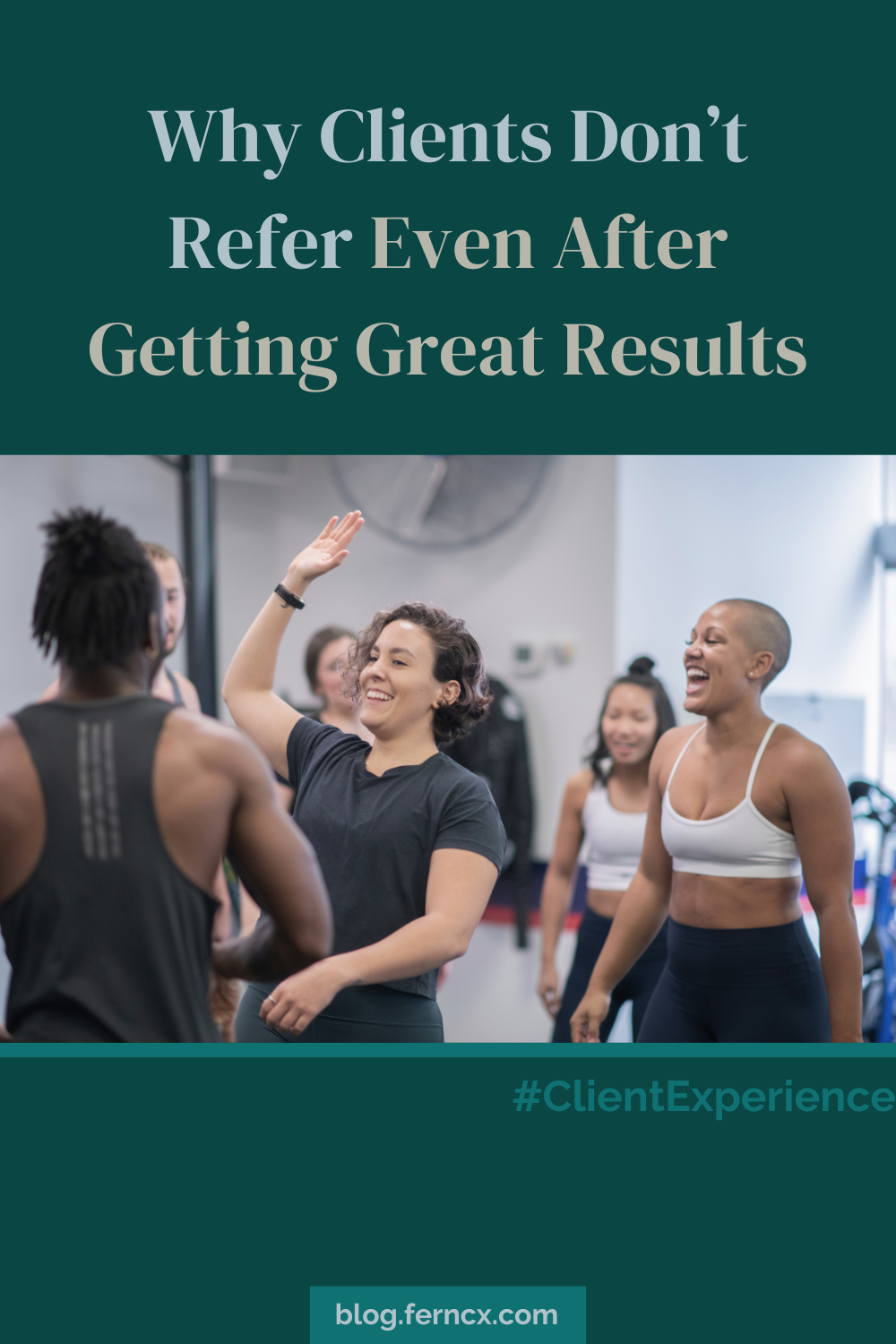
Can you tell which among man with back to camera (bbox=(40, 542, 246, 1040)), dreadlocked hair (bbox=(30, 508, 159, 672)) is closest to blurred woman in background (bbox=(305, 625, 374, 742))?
man with back to camera (bbox=(40, 542, 246, 1040))

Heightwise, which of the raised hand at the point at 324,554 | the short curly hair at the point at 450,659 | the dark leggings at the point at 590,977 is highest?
the raised hand at the point at 324,554

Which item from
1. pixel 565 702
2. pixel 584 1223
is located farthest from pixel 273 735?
pixel 565 702

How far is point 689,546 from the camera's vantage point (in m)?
4.20

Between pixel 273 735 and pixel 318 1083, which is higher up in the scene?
pixel 273 735

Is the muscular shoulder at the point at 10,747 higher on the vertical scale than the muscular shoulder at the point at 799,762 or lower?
higher

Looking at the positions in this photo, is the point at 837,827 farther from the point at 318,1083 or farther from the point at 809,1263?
the point at 318,1083

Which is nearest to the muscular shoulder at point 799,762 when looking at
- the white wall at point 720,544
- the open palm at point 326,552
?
the open palm at point 326,552

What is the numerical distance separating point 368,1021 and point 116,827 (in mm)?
659

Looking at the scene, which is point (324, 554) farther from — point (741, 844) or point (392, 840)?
point (741, 844)

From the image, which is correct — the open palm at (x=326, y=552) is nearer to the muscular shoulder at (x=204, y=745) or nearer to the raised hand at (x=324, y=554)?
the raised hand at (x=324, y=554)

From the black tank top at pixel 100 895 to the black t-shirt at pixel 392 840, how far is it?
1.53 feet

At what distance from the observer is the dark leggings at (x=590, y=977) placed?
257 cm

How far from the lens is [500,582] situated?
446 centimetres
